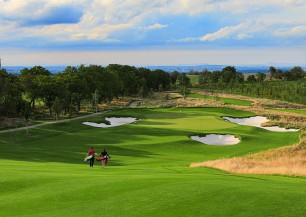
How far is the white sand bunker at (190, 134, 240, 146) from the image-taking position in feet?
166

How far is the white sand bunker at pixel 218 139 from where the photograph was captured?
166 feet

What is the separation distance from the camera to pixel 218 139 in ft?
172

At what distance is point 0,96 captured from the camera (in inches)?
2662

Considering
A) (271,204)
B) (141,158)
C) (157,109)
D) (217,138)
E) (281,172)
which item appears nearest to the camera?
(271,204)

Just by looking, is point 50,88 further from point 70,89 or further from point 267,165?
point 267,165

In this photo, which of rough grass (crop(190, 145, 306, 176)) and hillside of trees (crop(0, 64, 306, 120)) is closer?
rough grass (crop(190, 145, 306, 176))

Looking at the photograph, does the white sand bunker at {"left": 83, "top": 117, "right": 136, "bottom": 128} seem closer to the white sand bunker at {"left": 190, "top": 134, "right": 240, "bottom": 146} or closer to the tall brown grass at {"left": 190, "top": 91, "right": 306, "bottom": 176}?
the white sand bunker at {"left": 190, "top": 134, "right": 240, "bottom": 146}

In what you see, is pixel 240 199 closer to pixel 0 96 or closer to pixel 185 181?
pixel 185 181

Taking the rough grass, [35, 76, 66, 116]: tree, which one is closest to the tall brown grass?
the rough grass

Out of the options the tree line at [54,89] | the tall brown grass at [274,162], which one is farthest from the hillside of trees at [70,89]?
the tall brown grass at [274,162]

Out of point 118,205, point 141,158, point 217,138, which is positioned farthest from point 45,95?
point 118,205

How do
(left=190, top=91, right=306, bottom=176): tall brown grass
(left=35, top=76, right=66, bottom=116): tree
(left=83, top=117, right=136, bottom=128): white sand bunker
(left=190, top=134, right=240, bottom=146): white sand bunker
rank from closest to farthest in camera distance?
(left=190, top=91, right=306, bottom=176): tall brown grass, (left=190, top=134, right=240, bottom=146): white sand bunker, (left=83, top=117, right=136, bottom=128): white sand bunker, (left=35, top=76, right=66, bottom=116): tree

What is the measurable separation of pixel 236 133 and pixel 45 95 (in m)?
42.7

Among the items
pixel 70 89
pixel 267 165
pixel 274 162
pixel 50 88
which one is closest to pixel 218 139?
pixel 274 162
